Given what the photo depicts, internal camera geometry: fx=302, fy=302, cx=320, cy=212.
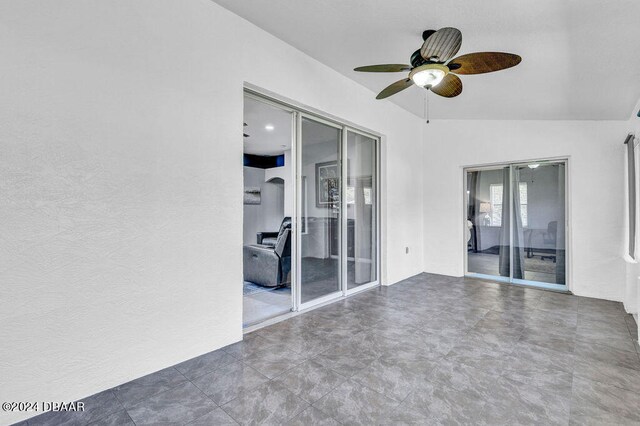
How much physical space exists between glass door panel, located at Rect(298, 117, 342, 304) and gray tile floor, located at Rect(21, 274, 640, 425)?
0.51 m

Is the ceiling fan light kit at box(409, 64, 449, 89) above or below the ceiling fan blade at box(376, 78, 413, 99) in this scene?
below

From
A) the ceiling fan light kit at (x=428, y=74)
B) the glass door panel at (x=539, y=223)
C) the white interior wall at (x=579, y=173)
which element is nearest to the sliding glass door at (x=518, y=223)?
the glass door panel at (x=539, y=223)

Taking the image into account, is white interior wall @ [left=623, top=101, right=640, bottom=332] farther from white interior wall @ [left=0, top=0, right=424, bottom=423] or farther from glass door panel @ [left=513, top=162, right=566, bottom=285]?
white interior wall @ [left=0, top=0, right=424, bottom=423]

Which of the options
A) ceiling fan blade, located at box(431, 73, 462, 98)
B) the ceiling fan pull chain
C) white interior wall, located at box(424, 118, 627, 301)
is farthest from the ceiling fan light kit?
white interior wall, located at box(424, 118, 627, 301)

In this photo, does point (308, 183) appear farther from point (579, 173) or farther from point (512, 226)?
point (579, 173)

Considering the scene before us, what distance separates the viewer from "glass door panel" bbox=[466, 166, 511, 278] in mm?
5027

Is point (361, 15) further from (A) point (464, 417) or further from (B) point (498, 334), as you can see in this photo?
(B) point (498, 334)

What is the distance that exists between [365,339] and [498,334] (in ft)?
4.34

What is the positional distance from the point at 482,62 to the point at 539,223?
11.5ft

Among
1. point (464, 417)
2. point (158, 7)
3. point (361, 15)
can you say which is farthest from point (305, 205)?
point (464, 417)

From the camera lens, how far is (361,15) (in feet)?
8.37

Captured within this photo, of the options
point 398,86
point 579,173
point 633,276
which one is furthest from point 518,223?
point 398,86

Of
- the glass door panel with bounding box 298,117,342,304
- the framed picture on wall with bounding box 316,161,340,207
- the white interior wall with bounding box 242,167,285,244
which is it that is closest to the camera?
the glass door panel with bounding box 298,117,342,304

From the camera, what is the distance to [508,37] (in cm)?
254
